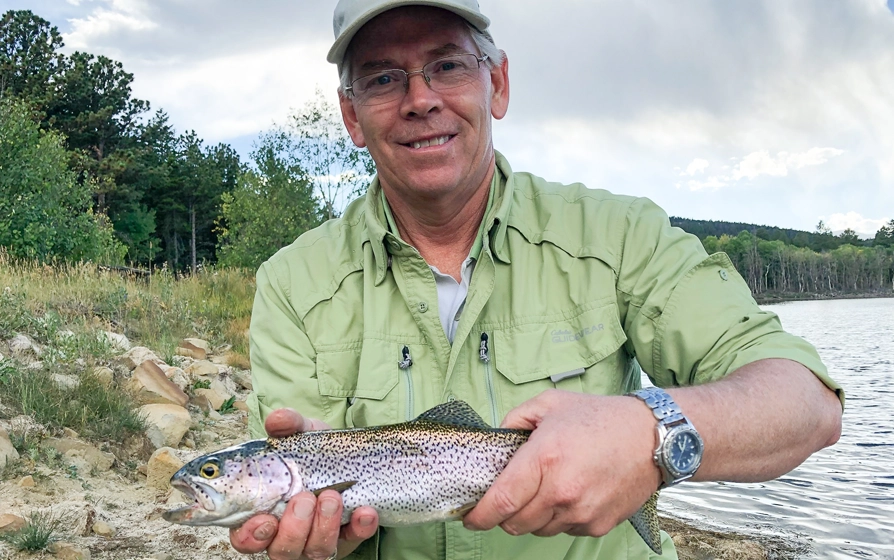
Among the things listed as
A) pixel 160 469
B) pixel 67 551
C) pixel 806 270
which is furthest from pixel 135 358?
pixel 806 270

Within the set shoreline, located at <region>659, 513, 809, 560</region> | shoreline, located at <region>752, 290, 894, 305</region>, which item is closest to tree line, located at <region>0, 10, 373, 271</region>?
shoreline, located at <region>659, 513, 809, 560</region>

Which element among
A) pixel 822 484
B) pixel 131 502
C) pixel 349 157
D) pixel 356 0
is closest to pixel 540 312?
pixel 356 0

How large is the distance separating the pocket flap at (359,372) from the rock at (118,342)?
27.3 ft

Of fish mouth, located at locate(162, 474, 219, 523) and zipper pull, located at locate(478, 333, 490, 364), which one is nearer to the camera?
fish mouth, located at locate(162, 474, 219, 523)

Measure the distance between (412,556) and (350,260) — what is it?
1.38 meters

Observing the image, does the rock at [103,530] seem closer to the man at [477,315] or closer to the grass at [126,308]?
the man at [477,315]

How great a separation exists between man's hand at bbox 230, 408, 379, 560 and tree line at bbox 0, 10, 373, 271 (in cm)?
1901

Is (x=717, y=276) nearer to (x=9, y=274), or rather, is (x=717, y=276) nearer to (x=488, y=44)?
(x=488, y=44)

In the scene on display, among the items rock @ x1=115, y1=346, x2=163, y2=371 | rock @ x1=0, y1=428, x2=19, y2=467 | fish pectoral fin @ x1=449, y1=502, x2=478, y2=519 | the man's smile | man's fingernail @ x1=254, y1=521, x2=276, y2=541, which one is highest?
the man's smile

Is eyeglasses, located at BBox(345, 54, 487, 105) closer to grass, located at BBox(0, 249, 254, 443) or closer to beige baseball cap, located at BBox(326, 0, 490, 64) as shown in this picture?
beige baseball cap, located at BBox(326, 0, 490, 64)

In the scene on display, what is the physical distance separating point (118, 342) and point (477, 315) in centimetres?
947

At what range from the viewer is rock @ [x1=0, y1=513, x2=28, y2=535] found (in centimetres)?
530

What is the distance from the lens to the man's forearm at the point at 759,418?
95.1 inches

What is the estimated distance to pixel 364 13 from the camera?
329 cm
